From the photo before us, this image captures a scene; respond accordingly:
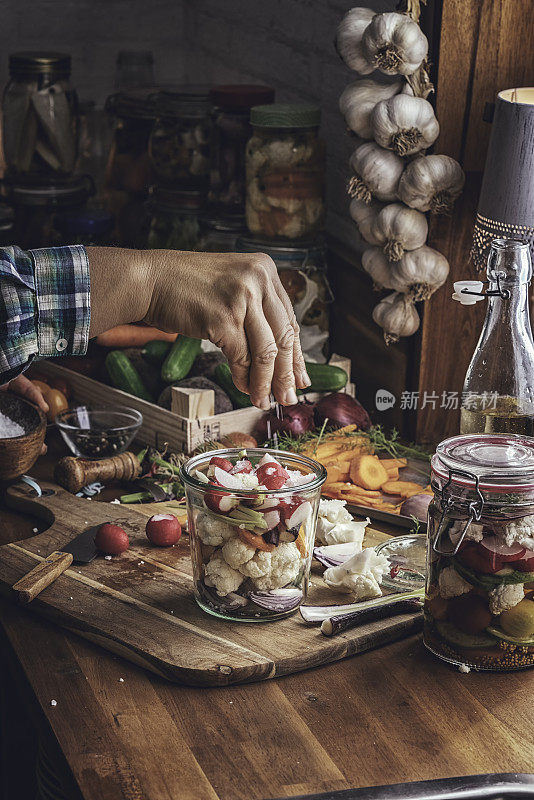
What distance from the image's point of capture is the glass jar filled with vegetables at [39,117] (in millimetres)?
2582

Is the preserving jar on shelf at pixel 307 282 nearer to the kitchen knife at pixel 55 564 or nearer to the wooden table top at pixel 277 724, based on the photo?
the kitchen knife at pixel 55 564

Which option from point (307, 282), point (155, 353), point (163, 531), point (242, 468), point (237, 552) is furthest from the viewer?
point (307, 282)

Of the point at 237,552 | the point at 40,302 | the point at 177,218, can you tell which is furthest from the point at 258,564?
the point at 177,218

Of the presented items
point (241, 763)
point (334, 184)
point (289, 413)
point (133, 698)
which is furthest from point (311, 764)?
point (334, 184)

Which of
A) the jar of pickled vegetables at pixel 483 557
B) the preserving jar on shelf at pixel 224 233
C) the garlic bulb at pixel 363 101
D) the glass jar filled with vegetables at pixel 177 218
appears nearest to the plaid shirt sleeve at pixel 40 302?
the jar of pickled vegetables at pixel 483 557

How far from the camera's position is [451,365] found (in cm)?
180

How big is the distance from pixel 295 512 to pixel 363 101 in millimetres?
815

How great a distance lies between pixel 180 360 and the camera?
1849 mm

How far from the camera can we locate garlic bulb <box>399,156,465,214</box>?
1.61 metres

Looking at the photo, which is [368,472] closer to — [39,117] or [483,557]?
[483,557]

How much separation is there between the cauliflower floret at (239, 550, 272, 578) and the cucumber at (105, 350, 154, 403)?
793 millimetres

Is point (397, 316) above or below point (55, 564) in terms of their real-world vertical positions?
above

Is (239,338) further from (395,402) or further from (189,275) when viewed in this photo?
(395,402)

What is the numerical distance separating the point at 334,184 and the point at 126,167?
2.32 feet
